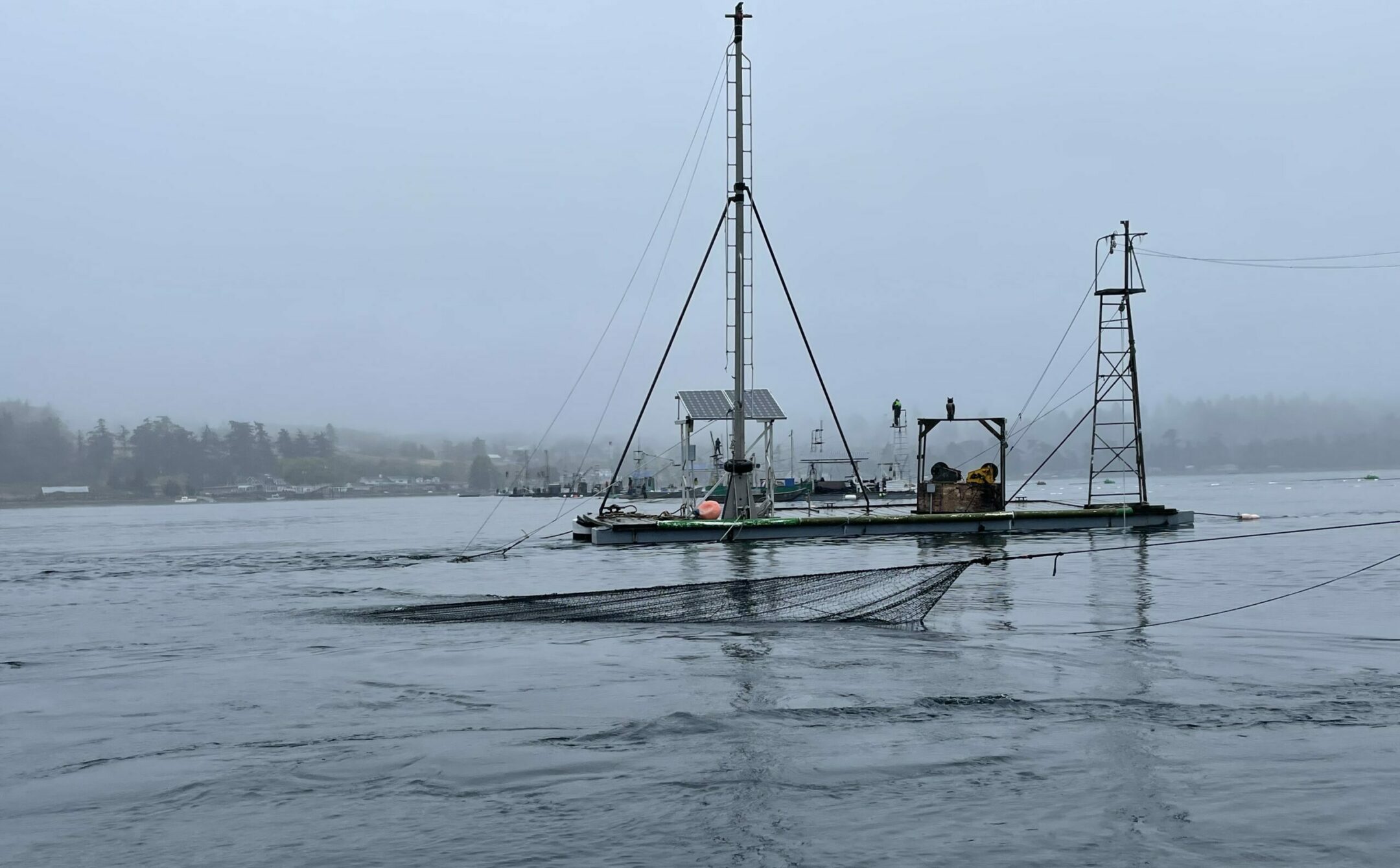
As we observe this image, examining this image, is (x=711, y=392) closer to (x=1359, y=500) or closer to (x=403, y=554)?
(x=403, y=554)

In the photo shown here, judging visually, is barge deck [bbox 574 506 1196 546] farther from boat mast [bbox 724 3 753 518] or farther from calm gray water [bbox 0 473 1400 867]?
calm gray water [bbox 0 473 1400 867]

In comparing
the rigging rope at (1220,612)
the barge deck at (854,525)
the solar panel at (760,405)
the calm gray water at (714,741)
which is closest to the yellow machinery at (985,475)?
the barge deck at (854,525)

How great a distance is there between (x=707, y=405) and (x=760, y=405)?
195 centimetres

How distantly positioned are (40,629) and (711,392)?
25.9 m

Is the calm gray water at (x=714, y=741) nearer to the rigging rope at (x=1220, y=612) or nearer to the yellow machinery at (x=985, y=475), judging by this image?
the rigging rope at (x=1220, y=612)

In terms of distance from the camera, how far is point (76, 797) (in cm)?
823

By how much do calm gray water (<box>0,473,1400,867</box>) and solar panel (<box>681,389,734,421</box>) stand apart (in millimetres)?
20445

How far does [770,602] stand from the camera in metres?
16.8

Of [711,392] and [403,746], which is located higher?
[711,392]

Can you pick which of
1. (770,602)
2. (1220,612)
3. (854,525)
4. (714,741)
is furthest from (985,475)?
(714,741)

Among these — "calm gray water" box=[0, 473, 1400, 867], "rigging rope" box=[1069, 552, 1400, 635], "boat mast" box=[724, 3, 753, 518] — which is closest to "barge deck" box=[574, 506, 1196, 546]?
"boat mast" box=[724, 3, 753, 518]

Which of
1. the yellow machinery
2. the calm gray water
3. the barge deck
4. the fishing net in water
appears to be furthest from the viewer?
the yellow machinery

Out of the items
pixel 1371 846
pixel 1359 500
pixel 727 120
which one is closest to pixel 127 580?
pixel 727 120

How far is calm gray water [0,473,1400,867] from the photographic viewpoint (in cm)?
703
